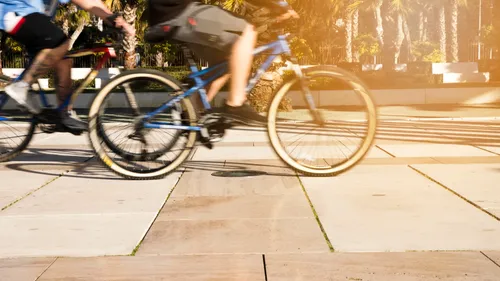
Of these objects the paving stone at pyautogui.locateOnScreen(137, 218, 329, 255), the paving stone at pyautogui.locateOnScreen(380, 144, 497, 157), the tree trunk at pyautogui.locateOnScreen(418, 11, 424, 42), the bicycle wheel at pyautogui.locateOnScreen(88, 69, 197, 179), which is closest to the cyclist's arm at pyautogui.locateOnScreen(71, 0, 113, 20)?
the bicycle wheel at pyautogui.locateOnScreen(88, 69, 197, 179)

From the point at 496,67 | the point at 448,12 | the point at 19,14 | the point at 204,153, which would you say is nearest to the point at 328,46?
the point at 496,67

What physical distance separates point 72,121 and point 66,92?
0.28 m

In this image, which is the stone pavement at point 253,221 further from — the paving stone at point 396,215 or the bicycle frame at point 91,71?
the bicycle frame at point 91,71

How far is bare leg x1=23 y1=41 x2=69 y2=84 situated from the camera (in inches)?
252

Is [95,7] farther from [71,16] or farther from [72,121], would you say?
[71,16]

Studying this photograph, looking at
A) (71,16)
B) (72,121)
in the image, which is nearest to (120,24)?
(72,121)

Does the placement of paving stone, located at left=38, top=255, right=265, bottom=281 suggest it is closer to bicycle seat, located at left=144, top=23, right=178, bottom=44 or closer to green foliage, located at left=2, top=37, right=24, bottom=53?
bicycle seat, located at left=144, top=23, right=178, bottom=44

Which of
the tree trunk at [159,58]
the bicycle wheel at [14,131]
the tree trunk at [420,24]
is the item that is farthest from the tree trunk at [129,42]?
the tree trunk at [420,24]

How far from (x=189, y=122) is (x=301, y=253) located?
7.90ft

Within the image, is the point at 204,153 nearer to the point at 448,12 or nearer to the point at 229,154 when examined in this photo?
the point at 229,154

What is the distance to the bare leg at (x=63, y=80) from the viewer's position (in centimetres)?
651

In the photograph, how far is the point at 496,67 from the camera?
2484 centimetres

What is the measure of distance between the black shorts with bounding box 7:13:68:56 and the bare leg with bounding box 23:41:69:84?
4 centimetres

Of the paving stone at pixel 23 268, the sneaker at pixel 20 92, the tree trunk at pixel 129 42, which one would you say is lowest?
the paving stone at pixel 23 268
